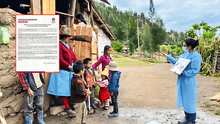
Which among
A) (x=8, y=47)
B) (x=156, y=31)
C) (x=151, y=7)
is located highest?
(x=151, y=7)

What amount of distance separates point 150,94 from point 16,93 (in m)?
5.31

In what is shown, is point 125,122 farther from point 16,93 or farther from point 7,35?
point 7,35

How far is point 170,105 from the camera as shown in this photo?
18.2 ft

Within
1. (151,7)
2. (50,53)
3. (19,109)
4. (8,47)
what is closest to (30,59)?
(50,53)

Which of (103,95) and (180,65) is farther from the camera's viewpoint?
(103,95)

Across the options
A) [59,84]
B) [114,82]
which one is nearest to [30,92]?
[59,84]

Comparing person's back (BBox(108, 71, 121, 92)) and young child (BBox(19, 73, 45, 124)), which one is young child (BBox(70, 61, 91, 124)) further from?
person's back (BBox(108, 71, 121, 92))

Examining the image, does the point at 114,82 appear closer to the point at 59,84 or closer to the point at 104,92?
the point at 104,92
